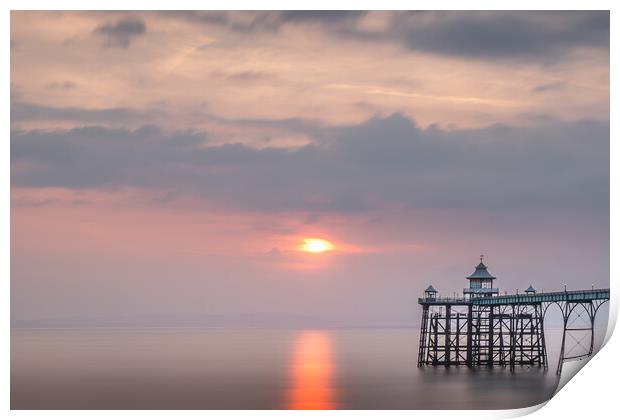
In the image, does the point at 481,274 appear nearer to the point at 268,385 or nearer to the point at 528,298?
the point at 528,298

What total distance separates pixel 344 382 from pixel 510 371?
5495 mm

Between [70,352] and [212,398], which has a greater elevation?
[70,352]

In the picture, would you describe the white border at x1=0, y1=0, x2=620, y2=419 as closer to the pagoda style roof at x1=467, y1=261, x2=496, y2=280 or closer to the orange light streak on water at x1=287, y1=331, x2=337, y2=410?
the orange light streak on water at x1=287, y1=331, x2=337, y2=410

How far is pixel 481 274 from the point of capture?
36719mm

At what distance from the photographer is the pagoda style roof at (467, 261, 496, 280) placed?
36625 mm

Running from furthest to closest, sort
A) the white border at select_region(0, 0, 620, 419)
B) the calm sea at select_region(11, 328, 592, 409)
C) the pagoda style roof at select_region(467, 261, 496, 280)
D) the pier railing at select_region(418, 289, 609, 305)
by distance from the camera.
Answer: the pagoda style roof at select_region(467, 261, 496, 280) → the calm sea at select_region(11, 328, 592, 409) → the pier railing at select_region(418, 289, 609, 305) → the white border at select_region(0, 0, 620, 419)

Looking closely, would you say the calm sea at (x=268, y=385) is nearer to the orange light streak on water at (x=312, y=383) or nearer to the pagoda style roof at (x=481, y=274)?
the orange light streak on water at (x=312, y=383)

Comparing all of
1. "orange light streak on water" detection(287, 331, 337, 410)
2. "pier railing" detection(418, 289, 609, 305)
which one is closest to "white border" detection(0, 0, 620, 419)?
"pier railing" detection(418, 289, 609, 305)
